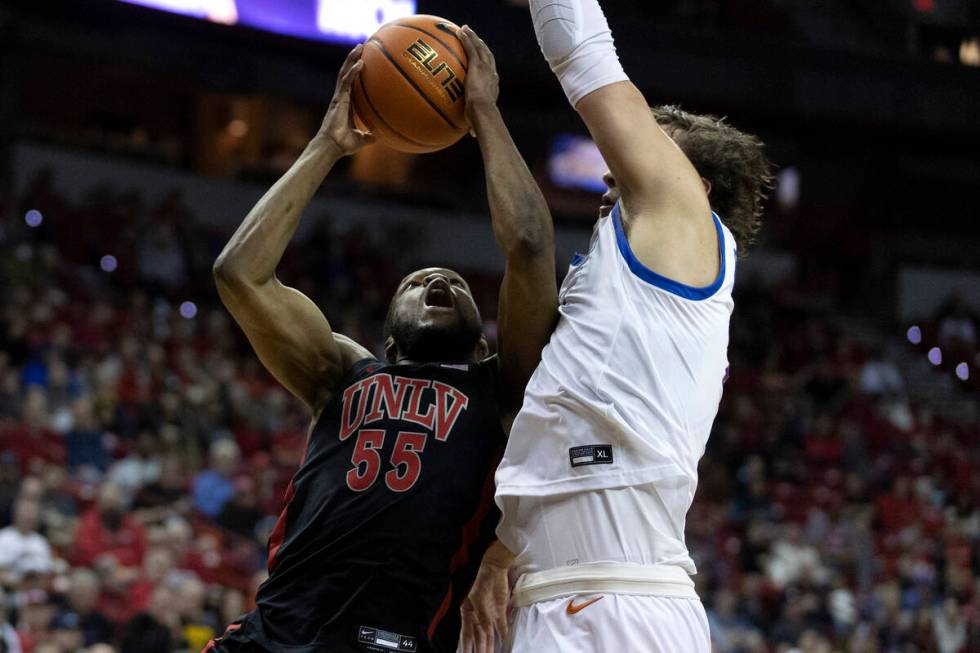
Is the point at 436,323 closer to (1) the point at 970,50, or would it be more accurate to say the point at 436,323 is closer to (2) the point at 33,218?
(2) the point at 33,218

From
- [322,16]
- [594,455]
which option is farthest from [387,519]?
[322,16]

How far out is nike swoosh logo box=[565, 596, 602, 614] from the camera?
2.85 metres

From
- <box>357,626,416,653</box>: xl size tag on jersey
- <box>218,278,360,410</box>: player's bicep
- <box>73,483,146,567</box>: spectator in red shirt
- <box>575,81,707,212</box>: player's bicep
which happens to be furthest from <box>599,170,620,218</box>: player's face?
<box>73,483,146,567</box>: spectator in red shirt

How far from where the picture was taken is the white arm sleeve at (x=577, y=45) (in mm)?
3016

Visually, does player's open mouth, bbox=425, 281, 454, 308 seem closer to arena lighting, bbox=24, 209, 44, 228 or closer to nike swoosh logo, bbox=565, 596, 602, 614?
nike swoosh logo, bbox=565, 596, 602, 614

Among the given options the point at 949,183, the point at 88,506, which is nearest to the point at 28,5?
the point at 88,506

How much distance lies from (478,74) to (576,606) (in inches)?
56.5

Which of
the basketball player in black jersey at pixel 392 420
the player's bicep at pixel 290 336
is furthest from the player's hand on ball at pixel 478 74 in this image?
the player's bicep at pixel 290 336

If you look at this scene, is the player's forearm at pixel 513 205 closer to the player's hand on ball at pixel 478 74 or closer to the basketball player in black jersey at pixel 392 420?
the basketball player in black jersey at pixel 392 420

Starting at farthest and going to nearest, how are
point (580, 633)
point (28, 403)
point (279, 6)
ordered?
point (279, 6) < point (28, 403) < point (580, 633)

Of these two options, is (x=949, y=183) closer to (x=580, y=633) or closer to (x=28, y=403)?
(x=28, y=403)

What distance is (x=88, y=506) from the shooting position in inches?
355

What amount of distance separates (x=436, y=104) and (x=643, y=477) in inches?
47.5

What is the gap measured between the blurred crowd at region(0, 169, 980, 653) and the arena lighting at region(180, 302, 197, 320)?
0.11ft
